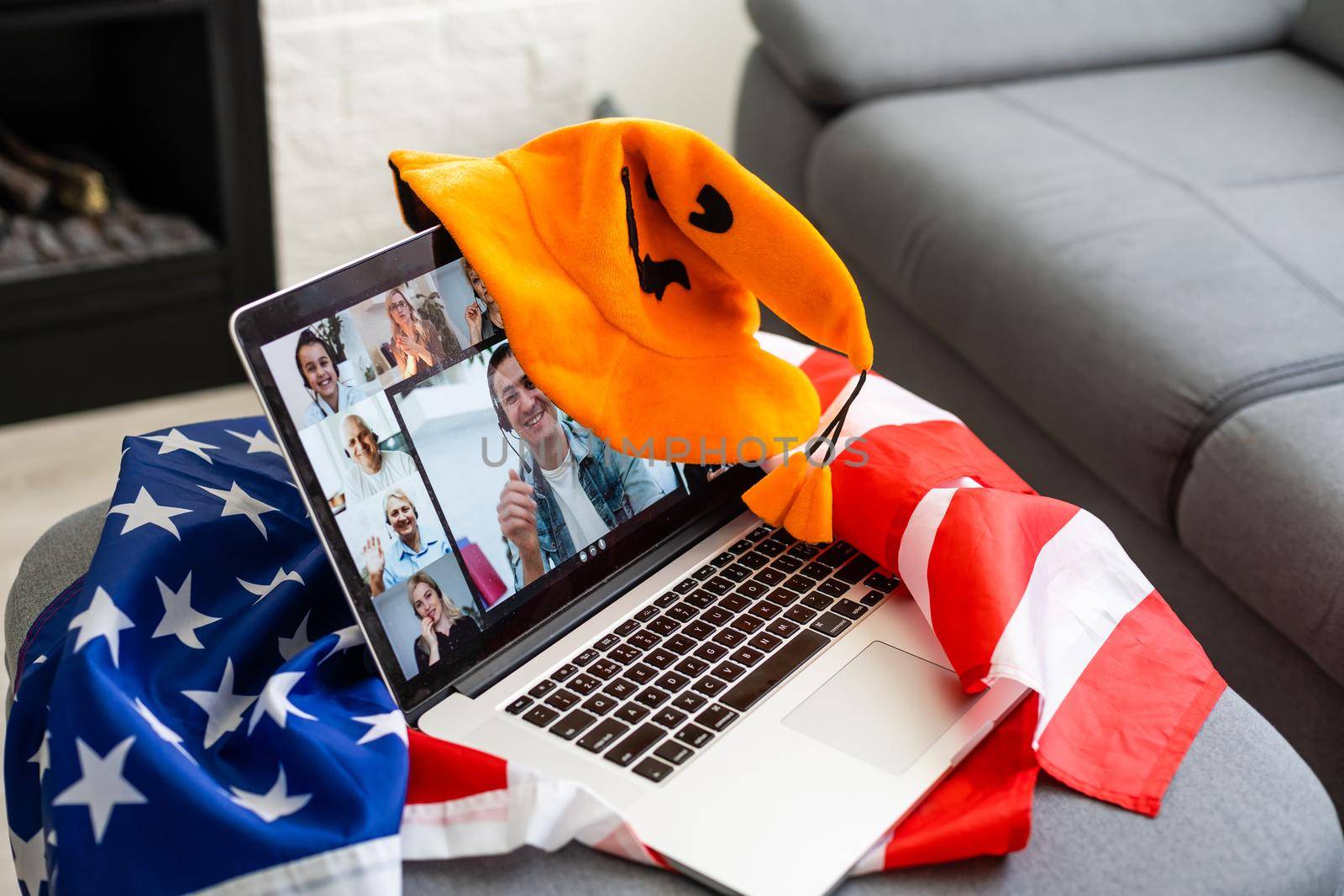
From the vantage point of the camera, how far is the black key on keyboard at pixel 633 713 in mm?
714

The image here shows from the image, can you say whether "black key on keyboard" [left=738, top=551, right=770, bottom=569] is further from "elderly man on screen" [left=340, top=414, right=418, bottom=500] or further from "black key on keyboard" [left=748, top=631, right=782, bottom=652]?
"elderly man on screen" [left=340, top=414, right=418, bottom=500]

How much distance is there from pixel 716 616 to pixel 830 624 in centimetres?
7

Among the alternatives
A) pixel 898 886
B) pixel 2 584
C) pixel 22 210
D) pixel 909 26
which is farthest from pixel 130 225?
pixel 898 886

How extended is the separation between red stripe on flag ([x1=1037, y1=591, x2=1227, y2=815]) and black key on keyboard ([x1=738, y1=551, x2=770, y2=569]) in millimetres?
212

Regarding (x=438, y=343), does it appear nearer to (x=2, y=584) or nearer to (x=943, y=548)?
(x=943, y=548)

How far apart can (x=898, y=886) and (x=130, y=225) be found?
1.64m

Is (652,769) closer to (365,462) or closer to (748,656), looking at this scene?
(748,656)

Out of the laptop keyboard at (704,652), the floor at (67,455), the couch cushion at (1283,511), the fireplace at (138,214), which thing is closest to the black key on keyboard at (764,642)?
the laptop keyboard at (704,652)

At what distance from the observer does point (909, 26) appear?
172cm

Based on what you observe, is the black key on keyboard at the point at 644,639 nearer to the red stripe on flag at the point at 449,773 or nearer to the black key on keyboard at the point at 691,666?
the black key on keyboard at the point at 691,666

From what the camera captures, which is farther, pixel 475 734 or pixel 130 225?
pixel 130 225

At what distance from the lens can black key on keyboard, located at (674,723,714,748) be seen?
0.70 meters

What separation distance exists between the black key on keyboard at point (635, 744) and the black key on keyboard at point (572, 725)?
0.02 metres

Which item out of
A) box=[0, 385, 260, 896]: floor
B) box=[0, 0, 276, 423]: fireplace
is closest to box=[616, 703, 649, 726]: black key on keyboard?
box=[0, 385, 260, 896]: floor
